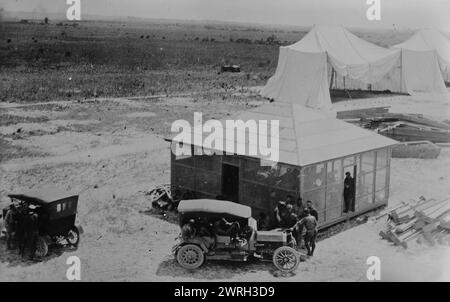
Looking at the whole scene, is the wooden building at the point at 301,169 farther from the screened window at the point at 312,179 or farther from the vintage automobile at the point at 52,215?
the vintage automobile at the point at 52,215

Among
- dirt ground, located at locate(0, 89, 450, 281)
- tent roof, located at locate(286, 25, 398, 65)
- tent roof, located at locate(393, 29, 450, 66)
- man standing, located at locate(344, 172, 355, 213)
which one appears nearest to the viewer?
dirt ground, located at locate(0, 89, 450, 281)

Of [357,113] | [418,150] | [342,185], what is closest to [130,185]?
[342,185]

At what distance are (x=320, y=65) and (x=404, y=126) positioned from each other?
808 centimetres

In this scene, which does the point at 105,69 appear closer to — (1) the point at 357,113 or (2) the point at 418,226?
(1) the point at 357,113

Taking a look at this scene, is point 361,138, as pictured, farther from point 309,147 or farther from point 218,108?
point 218,108

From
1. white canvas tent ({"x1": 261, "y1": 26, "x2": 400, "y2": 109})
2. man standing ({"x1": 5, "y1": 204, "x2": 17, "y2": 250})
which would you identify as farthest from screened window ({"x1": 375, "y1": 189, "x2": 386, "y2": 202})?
white canvas tent ({"x1": 261, "y1": 26, "x2": 400, "y2": 109})

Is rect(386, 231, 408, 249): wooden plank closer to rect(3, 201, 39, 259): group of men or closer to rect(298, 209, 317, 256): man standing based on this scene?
rect(298, 209, 317, 256): man standing

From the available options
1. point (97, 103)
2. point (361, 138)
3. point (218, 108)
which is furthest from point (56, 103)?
point (361, 138)

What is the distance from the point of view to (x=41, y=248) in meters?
12.2

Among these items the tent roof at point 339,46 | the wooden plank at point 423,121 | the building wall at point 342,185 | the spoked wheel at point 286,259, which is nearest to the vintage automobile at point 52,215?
the spoked wheel at point 286,259

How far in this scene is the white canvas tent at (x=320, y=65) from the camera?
100 ft

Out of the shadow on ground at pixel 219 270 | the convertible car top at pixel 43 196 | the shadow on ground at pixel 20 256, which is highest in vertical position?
the convertible car top at pixel 43 196

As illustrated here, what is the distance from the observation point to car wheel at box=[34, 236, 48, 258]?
480 inches

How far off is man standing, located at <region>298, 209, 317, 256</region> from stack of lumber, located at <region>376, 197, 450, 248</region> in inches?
86.1
